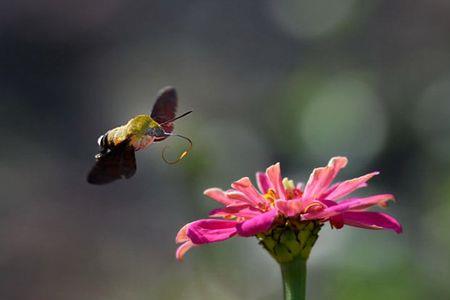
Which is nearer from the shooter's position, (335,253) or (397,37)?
(335,253)

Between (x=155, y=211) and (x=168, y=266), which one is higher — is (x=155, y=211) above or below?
above

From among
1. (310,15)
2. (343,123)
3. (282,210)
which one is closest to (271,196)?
(282,210)

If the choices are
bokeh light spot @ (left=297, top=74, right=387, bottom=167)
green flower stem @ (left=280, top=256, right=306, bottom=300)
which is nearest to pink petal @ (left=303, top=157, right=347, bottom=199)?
green flower stem @ (left=280, top=256, right=306, bottom=300)

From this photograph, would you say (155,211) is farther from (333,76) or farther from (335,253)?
(335,253)

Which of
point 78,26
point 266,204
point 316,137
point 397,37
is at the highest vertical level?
point 78,26

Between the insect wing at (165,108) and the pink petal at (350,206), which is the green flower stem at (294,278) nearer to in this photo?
the pink petal at (350,206)

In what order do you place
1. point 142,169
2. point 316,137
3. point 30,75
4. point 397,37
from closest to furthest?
1. point 316,137
2. point 142,169
3. point 397,37
4. point 30,75

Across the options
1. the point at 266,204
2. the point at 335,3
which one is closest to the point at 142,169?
the point at 335,3
